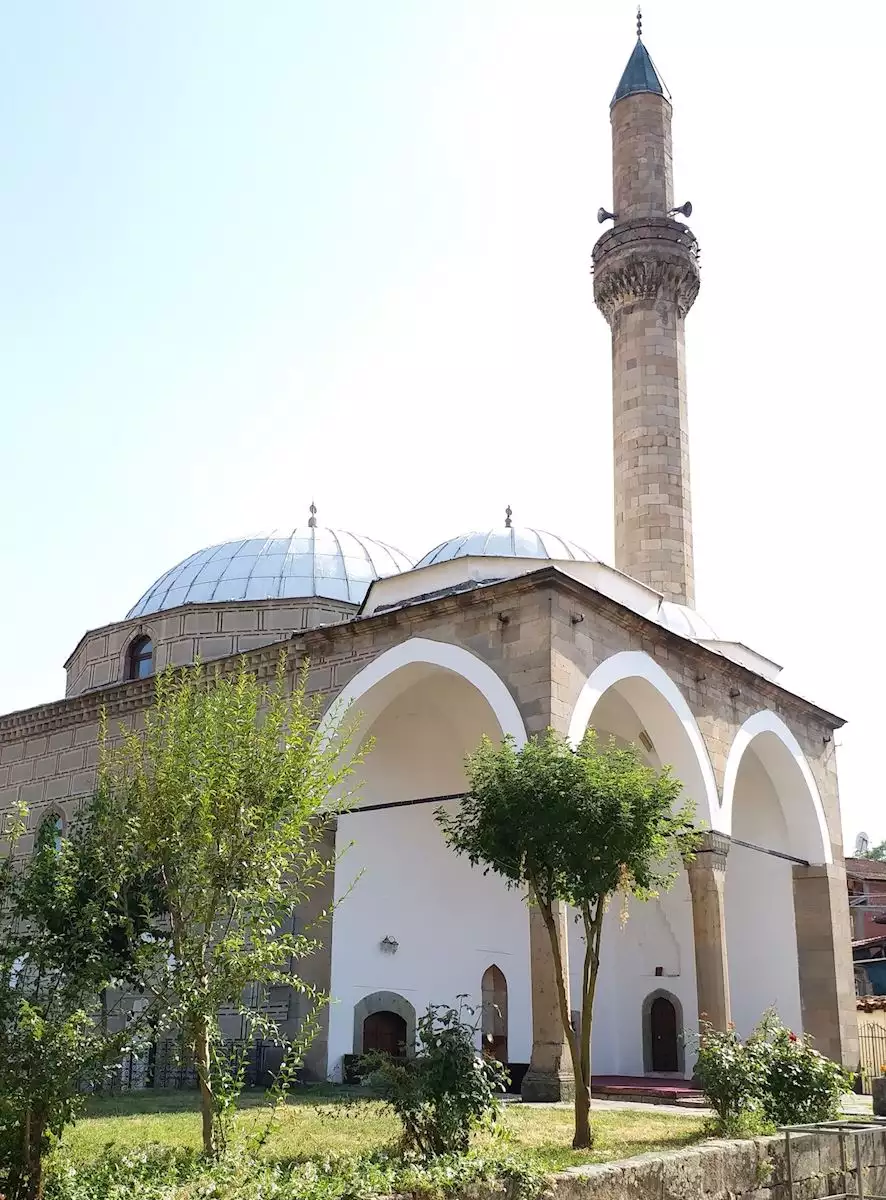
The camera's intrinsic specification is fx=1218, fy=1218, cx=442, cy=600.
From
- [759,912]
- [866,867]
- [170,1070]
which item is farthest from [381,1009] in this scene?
[866,867]

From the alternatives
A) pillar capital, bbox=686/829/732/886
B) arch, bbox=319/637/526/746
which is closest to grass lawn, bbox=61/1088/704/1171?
pillar capital, bbox=686/829/732/886

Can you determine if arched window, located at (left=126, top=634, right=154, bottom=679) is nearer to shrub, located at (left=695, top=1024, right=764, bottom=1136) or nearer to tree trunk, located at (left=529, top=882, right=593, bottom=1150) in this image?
tree trunk, located at (left=529, top=882, right=593, bottom=1150)

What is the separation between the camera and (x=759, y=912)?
1422 centimetres

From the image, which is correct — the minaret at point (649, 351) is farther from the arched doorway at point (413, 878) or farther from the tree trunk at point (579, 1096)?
the tree trunk at point (579, 1096)

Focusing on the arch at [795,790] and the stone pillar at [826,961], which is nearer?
the stone pillar at [826,961]

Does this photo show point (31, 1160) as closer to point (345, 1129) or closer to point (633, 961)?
point (345, 1129)

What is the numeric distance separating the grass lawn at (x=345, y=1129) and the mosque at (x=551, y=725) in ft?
3.74

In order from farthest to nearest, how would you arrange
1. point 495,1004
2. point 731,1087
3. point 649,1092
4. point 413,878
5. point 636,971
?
1. point 636,971
2. point 413,878
3. point 495,1004
4. point 649,1092
5. point 731,1087

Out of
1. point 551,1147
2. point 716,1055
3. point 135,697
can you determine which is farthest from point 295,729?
point 135,697

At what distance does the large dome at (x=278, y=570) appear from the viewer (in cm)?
1670

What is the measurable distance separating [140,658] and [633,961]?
7.57 meters

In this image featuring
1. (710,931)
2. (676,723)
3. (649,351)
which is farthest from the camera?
(649,351)

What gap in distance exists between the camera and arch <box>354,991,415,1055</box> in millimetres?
11555

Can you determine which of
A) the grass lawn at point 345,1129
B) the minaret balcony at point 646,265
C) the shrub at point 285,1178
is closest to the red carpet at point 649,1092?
the grass lawn at point 345,1129
